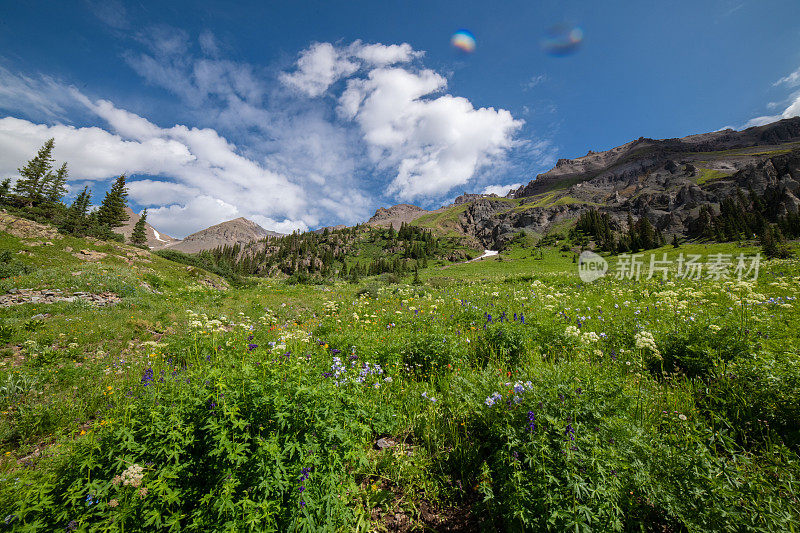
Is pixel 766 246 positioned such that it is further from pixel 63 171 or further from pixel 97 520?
pixel 63 171

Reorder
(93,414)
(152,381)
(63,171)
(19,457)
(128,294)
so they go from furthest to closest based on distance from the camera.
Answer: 1. (63,171)
2. (128,294)
3. (93,414)
4. (152,381)
5. (19,457)

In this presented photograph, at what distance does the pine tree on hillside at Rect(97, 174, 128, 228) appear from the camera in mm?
57625

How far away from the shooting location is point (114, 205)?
58.8 metres

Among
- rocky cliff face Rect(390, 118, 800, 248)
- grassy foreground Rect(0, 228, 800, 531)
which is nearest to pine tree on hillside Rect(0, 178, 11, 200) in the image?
grassy foreground Rect(0, 228, 800, 531)

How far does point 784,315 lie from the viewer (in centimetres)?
715

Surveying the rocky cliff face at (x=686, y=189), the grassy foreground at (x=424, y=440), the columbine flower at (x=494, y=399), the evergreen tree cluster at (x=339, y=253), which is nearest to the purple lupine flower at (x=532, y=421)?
the grassy foreground at (x=424, y=440)

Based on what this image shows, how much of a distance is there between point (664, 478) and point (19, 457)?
8.54 meters

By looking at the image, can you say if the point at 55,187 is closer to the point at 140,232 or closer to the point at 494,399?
the point at 140,232

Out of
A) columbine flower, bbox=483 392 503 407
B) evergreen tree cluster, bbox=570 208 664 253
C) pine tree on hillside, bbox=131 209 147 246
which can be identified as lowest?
columbine flower, bbox=483 392 503 407

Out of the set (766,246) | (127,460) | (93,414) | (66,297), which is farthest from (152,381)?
(766,246)

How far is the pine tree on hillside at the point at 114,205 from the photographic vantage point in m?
57.6

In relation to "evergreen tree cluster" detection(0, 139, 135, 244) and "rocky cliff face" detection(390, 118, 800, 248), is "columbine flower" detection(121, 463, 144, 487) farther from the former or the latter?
"rocky cliff face" detection(390, 118, 800, 248)

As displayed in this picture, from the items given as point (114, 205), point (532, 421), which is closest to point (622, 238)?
point (532, 421)

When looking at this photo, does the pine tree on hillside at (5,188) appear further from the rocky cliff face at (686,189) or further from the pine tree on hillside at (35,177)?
the rocky cliff face at (686,189)
